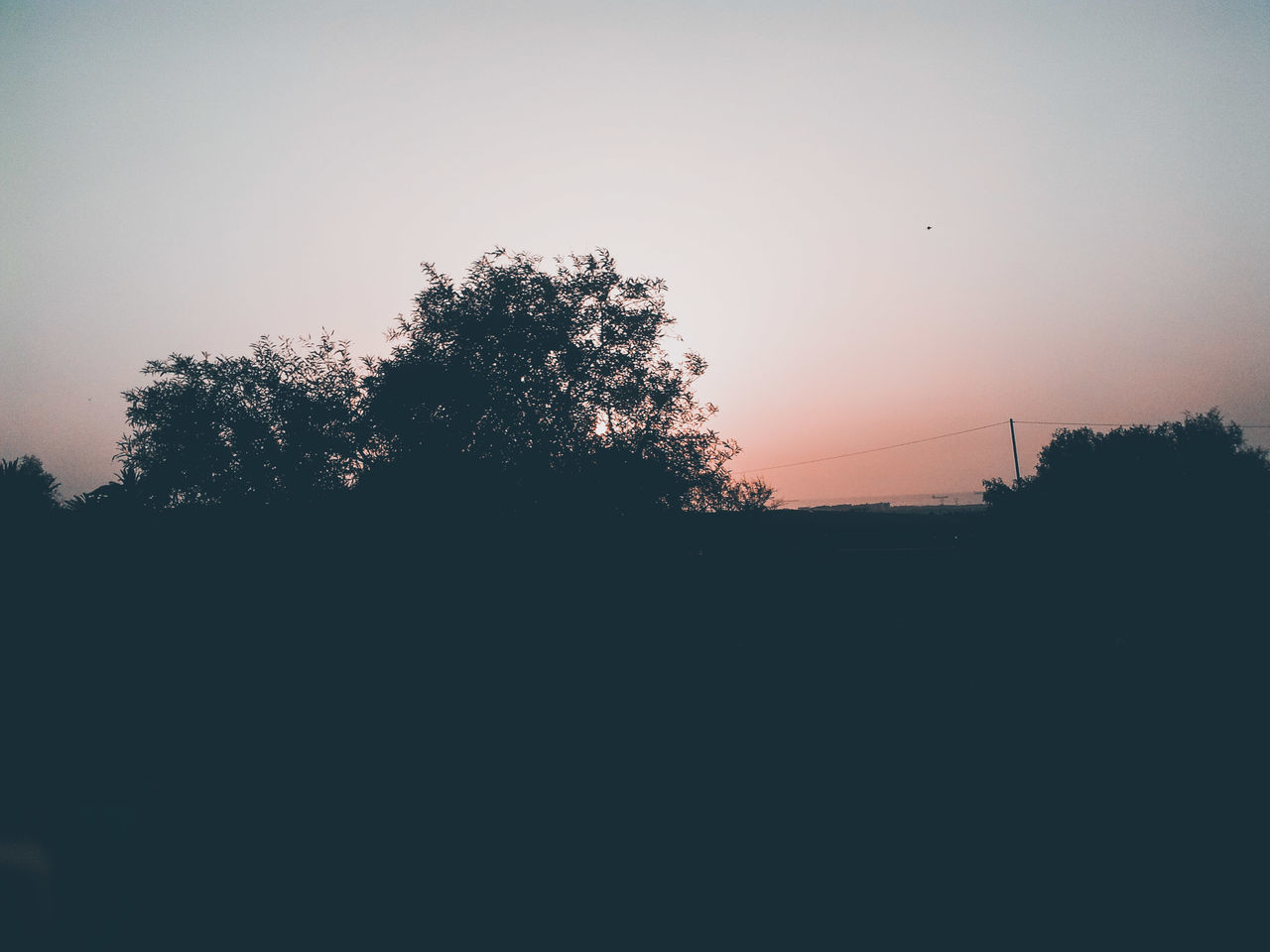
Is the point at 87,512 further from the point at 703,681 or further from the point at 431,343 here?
the point at 703,681

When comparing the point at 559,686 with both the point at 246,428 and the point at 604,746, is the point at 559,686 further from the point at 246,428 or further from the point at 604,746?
the point at 246,428

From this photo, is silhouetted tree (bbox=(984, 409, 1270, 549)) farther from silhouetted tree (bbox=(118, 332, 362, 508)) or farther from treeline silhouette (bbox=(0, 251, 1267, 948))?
silhouetted tree (bbox=(118, 332, 362, 508))

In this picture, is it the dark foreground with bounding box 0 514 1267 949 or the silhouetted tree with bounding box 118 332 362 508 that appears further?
the silhouetted tree with bounding box 118 332 362 508

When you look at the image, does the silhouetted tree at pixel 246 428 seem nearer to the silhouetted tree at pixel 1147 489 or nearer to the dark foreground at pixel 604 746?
the dark foreground at pixel 604 746

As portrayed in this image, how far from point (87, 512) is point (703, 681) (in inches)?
592

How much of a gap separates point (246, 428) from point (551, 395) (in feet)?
41.0

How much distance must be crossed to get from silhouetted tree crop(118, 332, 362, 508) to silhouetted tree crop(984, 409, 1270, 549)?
2742cm

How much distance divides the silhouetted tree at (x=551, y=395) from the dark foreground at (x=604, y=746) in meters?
3.95

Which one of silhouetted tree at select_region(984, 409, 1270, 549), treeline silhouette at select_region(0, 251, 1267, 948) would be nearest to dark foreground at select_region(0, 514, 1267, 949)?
treeline silhouette at select_region(0, 251, 1267, 948)

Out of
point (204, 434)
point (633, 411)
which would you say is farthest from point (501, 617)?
point (204, 434)

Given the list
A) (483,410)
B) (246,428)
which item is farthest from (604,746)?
(246,428)

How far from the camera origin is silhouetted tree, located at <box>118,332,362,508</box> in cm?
2392

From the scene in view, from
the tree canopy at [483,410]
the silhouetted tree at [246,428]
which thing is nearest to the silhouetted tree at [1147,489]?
the tree canopy at [483,410]

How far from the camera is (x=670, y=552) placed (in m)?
21.2
